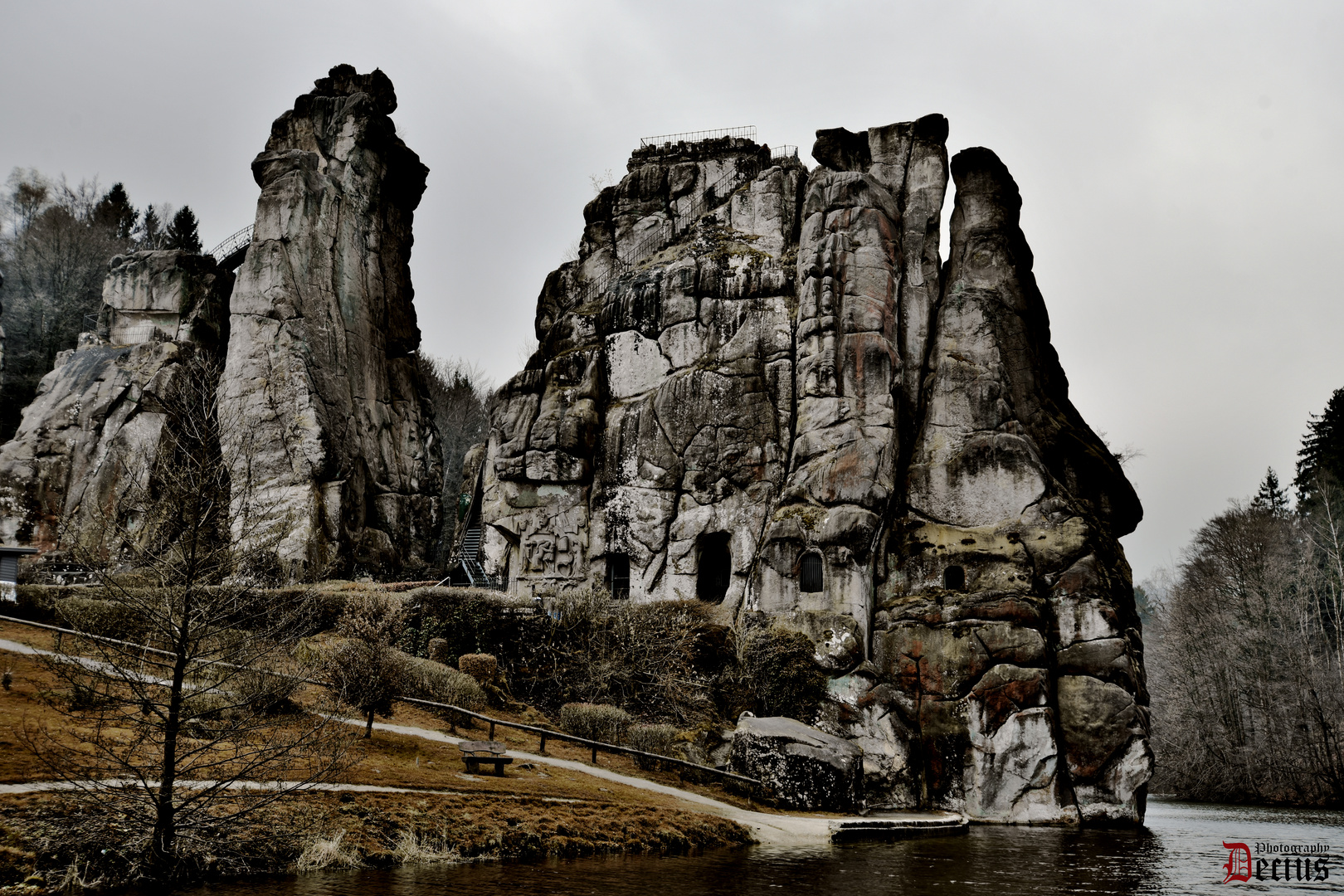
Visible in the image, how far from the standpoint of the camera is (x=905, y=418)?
35969 mm

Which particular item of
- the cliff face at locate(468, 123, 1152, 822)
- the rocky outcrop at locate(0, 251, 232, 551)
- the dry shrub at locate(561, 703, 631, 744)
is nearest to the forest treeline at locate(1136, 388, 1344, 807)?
the cliff face at locate(468, 123, 1152, 822)

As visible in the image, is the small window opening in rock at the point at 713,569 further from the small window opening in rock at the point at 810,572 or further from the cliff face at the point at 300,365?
the cliff face at the point at 300,365

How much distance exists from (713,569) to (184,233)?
157 feet

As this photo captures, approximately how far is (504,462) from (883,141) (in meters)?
19.9

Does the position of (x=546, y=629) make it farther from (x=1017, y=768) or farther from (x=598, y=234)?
(x=598, y=234)

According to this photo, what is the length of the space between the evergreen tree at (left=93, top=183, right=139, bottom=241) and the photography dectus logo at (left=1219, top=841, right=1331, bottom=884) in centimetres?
7043

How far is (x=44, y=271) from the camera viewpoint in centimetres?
5750

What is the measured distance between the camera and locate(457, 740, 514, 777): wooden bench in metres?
19.9

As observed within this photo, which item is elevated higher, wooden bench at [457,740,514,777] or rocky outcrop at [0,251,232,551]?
rocky outcrop at [0,251,232,551]

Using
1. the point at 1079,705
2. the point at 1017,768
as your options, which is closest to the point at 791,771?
the point at 1017,768

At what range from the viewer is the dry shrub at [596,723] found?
84.1ft

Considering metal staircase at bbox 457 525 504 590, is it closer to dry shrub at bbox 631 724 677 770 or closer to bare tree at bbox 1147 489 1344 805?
dry shrub at bbox 631 724 677 770

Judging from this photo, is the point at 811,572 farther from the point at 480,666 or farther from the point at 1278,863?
the point at 1278,863

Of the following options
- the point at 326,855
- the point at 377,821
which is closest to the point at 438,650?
the point at 377,821
